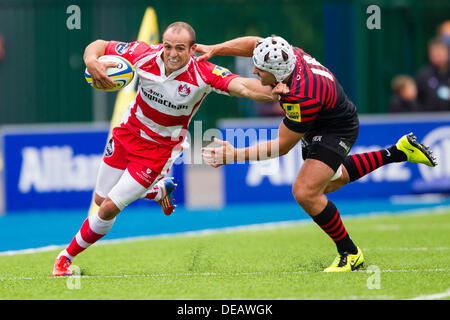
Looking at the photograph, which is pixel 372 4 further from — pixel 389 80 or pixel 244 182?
pixel 244 182

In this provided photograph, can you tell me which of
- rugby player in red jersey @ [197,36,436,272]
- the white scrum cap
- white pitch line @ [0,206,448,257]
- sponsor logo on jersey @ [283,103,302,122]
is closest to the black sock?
rugby player in red jersey @ [197,36,436,272]

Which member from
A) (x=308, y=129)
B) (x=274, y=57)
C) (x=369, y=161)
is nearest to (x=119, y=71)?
(x=274, y=57)

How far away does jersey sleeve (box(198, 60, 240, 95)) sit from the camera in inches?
283

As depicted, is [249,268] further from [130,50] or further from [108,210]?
[130,50]

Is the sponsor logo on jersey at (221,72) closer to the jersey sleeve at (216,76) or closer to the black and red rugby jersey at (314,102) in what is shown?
the jersey sleeve at (216,76)

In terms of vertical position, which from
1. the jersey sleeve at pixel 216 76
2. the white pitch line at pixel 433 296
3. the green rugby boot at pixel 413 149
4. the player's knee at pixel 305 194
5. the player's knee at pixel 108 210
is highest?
the jersey sleeve at pixel 216 76

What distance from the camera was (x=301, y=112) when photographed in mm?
7117

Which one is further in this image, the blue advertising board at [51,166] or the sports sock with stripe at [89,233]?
the blue advertising board at [51,166]

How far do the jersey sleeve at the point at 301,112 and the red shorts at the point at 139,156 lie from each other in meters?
1.24

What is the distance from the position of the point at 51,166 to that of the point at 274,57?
24.7ft

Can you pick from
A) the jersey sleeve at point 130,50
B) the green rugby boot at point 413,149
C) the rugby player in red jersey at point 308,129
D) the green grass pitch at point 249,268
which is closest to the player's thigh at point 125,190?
the green grass pitch at point 249,268

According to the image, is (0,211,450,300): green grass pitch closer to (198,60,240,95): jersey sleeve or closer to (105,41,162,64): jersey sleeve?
(198,60,240,95): jersey sleeve

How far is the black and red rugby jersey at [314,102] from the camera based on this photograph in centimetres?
712
